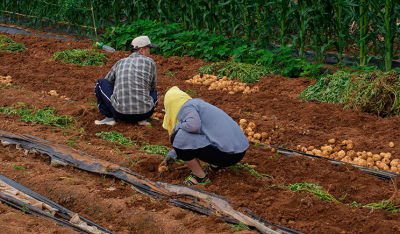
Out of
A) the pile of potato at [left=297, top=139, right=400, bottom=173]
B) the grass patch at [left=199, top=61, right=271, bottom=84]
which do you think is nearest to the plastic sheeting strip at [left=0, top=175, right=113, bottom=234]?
the pile of potato at [left=297, top=139, right=400, bottom=173]

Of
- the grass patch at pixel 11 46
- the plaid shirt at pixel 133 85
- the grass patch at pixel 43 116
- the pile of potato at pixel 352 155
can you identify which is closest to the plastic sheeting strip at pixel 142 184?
the grass patch at pixel 43 116

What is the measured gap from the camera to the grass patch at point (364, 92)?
613 cm

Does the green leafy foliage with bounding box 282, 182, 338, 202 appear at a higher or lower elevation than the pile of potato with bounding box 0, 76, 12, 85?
higher

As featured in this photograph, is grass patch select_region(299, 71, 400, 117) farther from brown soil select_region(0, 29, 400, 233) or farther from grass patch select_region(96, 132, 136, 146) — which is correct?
grass patch select_region(96, 132, 136, 146)

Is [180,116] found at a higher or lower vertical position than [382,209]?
higher

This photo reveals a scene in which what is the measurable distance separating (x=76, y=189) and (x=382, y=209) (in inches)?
105

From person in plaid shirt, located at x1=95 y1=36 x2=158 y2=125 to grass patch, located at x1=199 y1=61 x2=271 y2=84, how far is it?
2.62 meters

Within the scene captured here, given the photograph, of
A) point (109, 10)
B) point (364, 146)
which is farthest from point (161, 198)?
point (109, 10)

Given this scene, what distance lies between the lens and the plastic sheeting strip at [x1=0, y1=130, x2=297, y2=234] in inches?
142

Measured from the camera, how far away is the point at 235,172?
14.4 feet

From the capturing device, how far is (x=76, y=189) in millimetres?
4043

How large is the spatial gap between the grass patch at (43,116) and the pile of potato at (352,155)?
124 inches

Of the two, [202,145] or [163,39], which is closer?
[202,145]

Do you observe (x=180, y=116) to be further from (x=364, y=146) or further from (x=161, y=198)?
(x=364, y=146)
